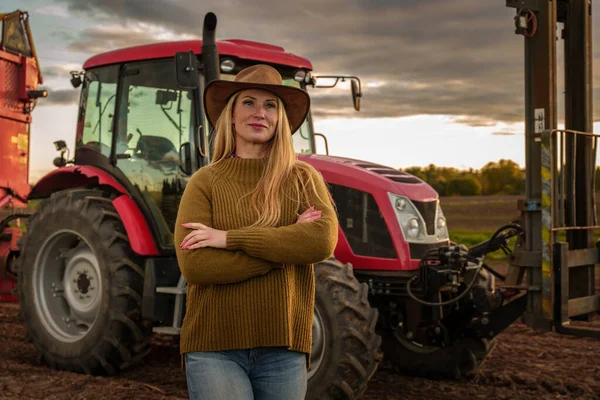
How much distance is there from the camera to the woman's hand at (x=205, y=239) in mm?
2398

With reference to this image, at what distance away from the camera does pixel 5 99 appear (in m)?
9.16

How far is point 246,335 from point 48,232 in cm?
481

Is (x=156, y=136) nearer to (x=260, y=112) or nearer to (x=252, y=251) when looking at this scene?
(x=260, y=112)

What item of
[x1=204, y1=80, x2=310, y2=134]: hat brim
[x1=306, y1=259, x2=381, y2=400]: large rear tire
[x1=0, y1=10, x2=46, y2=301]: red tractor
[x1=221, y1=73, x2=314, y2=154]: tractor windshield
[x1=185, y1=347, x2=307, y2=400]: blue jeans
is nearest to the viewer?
[x1=185, y1=347, x2=307, y2=400]: blue jeans

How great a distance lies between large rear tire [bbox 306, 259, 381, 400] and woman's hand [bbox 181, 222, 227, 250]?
8.87ft

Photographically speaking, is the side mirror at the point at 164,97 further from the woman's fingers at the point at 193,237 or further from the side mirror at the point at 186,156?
the woman's fingers at the point at 193,237

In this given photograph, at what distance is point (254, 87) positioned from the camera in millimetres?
2561

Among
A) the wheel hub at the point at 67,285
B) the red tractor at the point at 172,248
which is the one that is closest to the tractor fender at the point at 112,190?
the red tractor at the point at 172,248

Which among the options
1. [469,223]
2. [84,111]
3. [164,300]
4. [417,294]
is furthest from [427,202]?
[469,223]

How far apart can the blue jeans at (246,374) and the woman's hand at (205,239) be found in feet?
1.08

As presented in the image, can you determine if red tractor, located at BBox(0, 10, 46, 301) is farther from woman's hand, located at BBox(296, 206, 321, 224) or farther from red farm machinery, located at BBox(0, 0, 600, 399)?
woman's hand, located at BBox(296, 206, 321, 224)

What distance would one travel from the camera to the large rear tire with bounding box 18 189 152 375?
6.18m

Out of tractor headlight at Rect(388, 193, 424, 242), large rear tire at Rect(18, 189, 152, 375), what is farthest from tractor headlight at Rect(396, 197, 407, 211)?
large rear tire at Rect(18, 189, 152, 375)

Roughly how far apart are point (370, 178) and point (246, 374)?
358cm
